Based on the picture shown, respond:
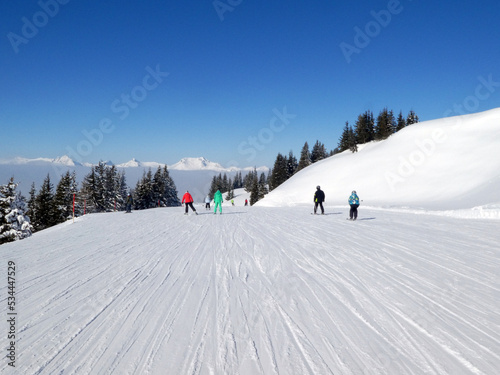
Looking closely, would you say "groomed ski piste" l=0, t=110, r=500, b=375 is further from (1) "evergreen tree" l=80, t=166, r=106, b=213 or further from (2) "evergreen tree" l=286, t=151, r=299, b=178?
(2) "evergreen tree" l=286, t=151, r=299, b=178

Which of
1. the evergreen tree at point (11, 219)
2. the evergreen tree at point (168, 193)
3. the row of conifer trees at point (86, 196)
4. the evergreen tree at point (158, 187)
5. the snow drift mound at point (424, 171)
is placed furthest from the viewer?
the evergreen tree at point (168, 193)

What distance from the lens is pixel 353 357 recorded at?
2848 mm

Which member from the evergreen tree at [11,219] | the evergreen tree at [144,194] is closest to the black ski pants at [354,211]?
the evergreen tree at [11,219]

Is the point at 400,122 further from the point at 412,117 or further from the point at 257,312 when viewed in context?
the point at 257,312

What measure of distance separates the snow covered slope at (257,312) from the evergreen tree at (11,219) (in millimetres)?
22163

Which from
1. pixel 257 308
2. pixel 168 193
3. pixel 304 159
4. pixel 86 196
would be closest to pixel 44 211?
pixel 86 196

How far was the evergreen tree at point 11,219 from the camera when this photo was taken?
23.5 meters

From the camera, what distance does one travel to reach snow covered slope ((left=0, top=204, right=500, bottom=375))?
9.11ft

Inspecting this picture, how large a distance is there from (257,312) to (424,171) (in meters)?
40.1

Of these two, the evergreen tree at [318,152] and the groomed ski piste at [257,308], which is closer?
the groomed ski piste at [257,308]

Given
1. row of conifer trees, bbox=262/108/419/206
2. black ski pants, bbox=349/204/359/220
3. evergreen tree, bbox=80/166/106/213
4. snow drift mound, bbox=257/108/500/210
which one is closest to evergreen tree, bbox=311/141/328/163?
row of conifer trees, bbox=262/108/419/206

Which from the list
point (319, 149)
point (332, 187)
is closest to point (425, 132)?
point (332, 187)

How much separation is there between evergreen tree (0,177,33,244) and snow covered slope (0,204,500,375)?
72.7ft

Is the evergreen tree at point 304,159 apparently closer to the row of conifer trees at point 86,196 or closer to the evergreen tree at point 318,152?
the evergreen tree at point 318,152
